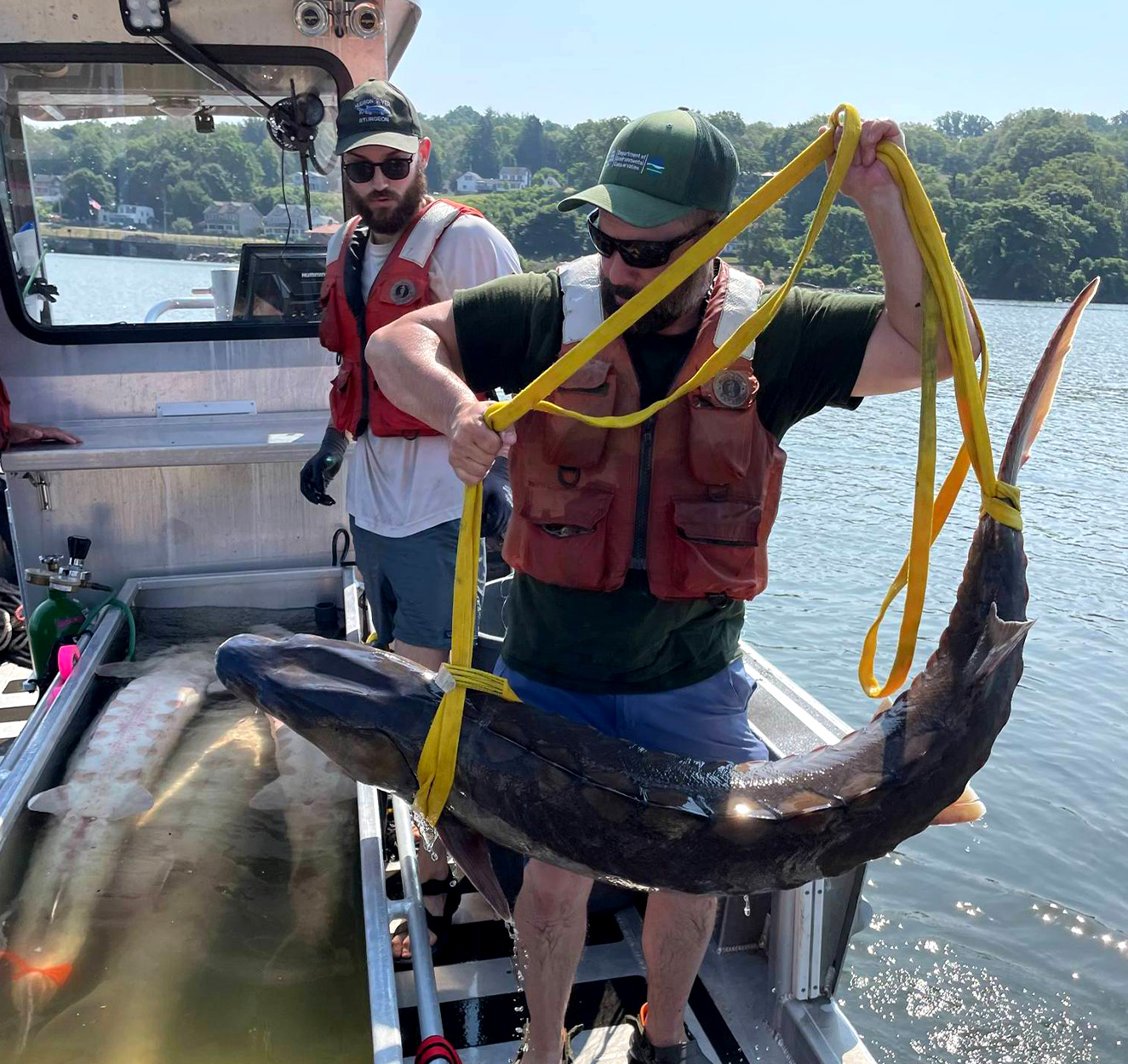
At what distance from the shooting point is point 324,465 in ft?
13.7

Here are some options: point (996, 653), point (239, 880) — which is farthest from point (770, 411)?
point (239, 880)

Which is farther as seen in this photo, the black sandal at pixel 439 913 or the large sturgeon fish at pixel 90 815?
the black sandal at pixel 439 913

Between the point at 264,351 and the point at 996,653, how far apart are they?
431 cm

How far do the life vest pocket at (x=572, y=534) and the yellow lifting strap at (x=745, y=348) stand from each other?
0.21m

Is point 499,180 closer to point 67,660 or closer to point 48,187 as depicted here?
point 48,187

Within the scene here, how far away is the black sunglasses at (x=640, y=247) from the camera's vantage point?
233cm

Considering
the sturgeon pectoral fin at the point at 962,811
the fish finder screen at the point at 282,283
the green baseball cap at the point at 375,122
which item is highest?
the green baseball cap at the point at 375,122

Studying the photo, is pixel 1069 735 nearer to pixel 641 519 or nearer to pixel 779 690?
pixel 779 690

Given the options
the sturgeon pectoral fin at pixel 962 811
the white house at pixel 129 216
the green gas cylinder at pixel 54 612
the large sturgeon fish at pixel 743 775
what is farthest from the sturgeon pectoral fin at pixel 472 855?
the white house at pixel 129 216

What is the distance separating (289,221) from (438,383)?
3695mm

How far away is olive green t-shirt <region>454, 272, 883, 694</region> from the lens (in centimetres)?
242

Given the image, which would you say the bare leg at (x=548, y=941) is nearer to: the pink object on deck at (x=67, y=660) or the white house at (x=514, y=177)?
the pink object on deck at (x=67, y=660)

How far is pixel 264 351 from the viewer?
555cm

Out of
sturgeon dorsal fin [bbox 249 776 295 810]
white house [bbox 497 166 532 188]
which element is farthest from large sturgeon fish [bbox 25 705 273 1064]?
white house [bbox 497 166 532 188]
